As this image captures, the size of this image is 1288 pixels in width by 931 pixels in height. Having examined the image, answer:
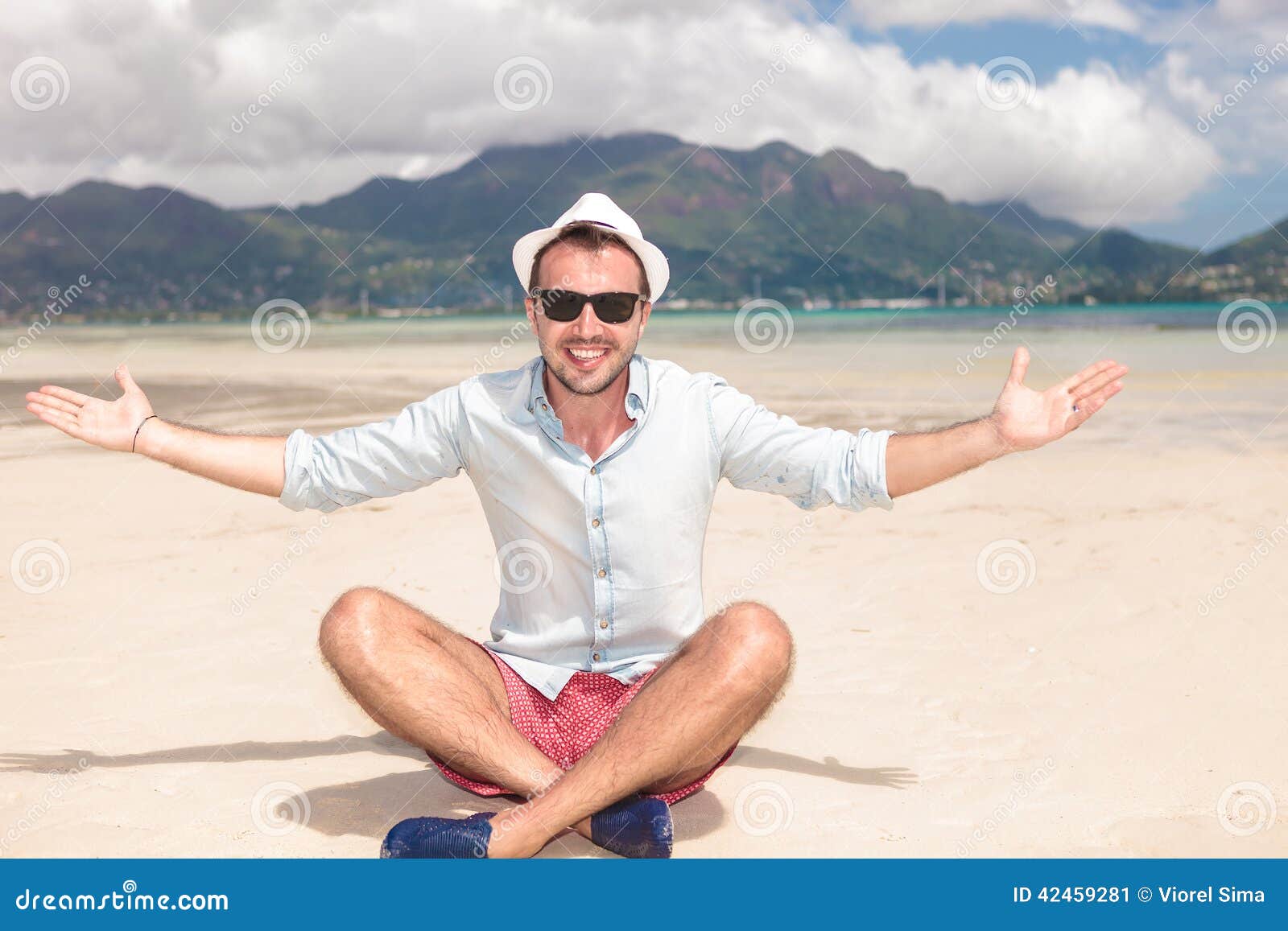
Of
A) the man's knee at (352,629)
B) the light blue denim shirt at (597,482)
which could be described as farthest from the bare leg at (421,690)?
the light blue denim shirt at (597,482)

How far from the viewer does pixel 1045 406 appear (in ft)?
9.54

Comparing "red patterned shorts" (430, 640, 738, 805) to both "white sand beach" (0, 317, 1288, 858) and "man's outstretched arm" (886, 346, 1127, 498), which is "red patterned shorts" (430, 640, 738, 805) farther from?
"man's outstretched arm" (886, 346, 1127, 498)

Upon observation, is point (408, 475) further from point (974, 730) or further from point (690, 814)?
point (974, 730)

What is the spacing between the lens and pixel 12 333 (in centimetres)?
3591

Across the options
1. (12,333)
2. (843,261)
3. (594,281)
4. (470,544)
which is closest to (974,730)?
(594,281)

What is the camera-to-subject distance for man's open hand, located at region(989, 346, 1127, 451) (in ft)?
9.44

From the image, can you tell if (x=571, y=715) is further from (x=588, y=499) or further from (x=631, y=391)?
(x=631, y=391)

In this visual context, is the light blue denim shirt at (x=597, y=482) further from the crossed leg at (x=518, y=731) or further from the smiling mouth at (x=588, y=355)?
the crossed leg at (x=518, y=731)

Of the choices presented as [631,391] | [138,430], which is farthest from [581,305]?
[138,430]

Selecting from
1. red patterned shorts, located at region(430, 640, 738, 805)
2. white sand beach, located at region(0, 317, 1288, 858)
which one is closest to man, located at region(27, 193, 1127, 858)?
red patterned shorts, located at region(430, 640, 738, 805)

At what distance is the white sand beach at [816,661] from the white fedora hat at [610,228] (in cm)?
165

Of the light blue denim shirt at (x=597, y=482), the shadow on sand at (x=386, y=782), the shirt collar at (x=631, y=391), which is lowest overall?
the shadow on sand at (x=386, y=782)

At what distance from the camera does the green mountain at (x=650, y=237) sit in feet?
302

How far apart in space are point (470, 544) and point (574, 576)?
11.0 feet
